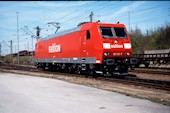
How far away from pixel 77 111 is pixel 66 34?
1553 cm

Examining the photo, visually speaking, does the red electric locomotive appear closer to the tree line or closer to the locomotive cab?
the locomotive cab

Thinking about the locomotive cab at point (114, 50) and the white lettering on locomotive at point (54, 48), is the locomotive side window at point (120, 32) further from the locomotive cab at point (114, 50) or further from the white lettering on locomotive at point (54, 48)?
the white lettering on locomotive at point (54, 48)

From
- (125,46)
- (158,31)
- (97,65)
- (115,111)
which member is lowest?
(115,111)

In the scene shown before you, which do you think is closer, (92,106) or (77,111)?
(77,111)

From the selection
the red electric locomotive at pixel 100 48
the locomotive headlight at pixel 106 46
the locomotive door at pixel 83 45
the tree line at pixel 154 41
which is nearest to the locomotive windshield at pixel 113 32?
the red electric locomotive at pixel 100 48

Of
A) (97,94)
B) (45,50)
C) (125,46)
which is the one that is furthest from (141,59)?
(97,94)

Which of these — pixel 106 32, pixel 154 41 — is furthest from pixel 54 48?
pixel 154 41

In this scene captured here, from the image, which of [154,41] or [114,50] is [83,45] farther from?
[154,41]

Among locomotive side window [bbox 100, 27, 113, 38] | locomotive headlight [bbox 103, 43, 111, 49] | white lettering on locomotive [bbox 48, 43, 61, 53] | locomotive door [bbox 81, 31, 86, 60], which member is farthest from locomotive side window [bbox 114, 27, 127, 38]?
white lettering on locomotive [bbox 48, 43, 61, 53]

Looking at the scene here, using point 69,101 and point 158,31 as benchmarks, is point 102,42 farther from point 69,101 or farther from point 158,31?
point 158,31

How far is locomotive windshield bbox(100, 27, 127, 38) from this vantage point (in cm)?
1867

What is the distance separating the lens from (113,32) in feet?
62.5

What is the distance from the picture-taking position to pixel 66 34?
78.2ft

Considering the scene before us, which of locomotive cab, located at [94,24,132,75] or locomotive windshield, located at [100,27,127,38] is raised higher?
locomotive windshield, located at [100,27,127,38]
